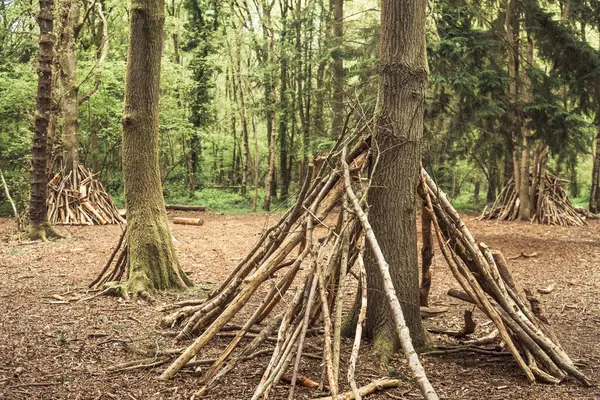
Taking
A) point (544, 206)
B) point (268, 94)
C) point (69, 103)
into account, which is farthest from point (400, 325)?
point (268, 94)

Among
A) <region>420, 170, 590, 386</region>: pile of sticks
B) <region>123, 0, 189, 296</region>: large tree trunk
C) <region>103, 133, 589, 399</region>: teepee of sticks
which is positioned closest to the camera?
<region>103, 133, 589, 399</region>: teepee of sticks

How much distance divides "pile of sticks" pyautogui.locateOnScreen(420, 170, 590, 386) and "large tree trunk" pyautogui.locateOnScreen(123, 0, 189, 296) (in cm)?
318

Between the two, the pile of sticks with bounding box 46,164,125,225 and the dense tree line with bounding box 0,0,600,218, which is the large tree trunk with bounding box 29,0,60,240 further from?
the pile of sticks with bounding box 46,164,125,225

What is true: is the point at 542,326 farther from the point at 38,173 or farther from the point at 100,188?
the point at 100,188

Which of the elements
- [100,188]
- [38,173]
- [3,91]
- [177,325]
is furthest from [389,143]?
[3,91]

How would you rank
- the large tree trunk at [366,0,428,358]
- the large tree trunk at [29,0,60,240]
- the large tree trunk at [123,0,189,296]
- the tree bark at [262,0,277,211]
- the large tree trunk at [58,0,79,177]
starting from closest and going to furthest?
the large tree trunk at [366,0,428,358]
the large tree trunk at [123,0,189,296]
the large tree trunk at [29,0,60,240]
the large tree trunk at [58,0,79,177]
the tree bark at [262,0,277,211]

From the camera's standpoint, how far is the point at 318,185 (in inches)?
168

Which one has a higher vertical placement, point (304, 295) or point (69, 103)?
point (69, 103)

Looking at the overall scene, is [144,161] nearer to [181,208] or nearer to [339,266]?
[339,266]

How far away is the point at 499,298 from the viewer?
4129mm

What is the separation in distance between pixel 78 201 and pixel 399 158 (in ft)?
36.0

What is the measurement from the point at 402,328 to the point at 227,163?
2586cm

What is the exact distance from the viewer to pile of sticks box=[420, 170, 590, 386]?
3.84 metres

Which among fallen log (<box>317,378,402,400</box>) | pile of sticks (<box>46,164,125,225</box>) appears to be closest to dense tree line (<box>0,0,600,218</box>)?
pile of sticks (<box>46,164,125,225</box>)
